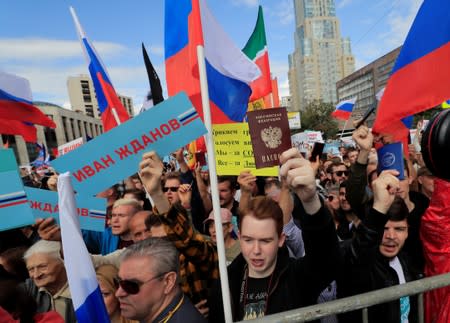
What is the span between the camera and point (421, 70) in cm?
236

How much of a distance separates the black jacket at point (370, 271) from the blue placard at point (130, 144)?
0.93 meters

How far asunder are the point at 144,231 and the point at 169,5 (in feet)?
6.00

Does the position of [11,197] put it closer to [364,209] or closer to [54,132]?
[364,209]

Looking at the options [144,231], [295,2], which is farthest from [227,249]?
[295,2]

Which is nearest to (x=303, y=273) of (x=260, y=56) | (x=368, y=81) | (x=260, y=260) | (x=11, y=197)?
(x=260, y=260)

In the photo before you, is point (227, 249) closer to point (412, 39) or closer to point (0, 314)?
point (0, 314)

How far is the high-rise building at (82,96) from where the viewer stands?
64531mm

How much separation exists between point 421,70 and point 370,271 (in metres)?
1.41

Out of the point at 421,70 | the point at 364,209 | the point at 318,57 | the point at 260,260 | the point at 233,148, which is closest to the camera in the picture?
the point at 260,260

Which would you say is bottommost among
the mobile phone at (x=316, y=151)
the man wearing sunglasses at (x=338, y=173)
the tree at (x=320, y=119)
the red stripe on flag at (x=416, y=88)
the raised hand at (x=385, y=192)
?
the man wearing sunglasses at (x=338, y=173)

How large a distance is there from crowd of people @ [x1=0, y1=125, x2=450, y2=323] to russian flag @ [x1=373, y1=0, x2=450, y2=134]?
1.26 ft

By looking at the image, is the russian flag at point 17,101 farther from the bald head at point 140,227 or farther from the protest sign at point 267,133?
the protest sign at point 267,133

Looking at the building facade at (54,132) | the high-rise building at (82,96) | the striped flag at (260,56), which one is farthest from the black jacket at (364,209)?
the high-rise building at (82,96)

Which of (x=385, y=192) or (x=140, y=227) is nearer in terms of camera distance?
(x=385, y=192)
